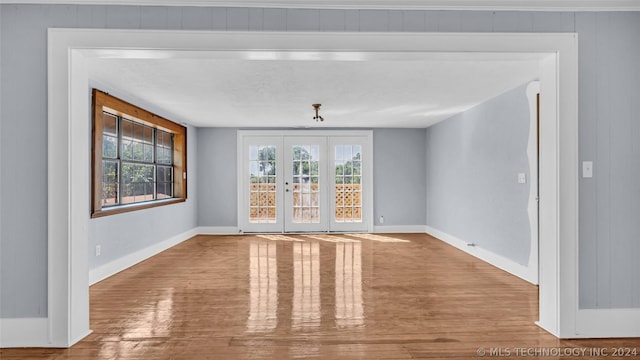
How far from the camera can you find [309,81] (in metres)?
3.89

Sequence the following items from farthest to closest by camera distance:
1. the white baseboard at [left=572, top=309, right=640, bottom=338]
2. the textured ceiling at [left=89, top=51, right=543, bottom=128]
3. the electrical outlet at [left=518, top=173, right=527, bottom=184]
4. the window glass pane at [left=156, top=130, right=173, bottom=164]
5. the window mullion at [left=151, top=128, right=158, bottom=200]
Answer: the window glass pane at [left=156, top=130, right=173, bottom=164], the window mullion at [left=151, top=128, right=158, bottom=200], the electrical outlet at [left=518, top=173, right=527, bottom=184], the textured ceiling at [left=89, top=51, right=543, bottom=128], the white baseboard at [left=572, top=309, right=640, bottom=338]

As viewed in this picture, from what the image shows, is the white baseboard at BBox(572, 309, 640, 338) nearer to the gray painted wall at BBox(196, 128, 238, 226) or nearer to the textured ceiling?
the textured ceiling

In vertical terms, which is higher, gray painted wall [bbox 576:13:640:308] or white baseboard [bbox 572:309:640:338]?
gray painted wall [bbox 576:13:640:308]

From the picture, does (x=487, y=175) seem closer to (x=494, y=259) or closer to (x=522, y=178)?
(x=522, y=178)

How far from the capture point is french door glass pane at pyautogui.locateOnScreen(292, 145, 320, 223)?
23.9 feet

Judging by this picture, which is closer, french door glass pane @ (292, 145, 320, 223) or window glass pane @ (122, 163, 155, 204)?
window glass pane @ (122, 163, 155, 204)

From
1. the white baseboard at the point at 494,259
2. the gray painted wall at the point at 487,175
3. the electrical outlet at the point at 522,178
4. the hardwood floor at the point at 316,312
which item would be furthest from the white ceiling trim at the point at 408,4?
the white baseboard at the point at 494,259

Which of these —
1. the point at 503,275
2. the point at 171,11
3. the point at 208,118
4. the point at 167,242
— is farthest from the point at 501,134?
the point at 167,242

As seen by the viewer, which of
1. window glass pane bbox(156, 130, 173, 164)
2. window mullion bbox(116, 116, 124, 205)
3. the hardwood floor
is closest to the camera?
the hardwood floor

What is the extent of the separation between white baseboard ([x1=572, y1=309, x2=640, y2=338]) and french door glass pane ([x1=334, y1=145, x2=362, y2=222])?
4917 millimetres

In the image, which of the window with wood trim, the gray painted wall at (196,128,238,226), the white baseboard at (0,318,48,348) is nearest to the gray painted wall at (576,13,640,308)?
the white baseboard at (0,318,48,348)

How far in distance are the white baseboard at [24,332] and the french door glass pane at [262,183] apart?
16.0ft

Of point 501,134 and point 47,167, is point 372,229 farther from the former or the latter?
point 47,167

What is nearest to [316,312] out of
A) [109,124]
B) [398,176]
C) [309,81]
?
[309,81]
